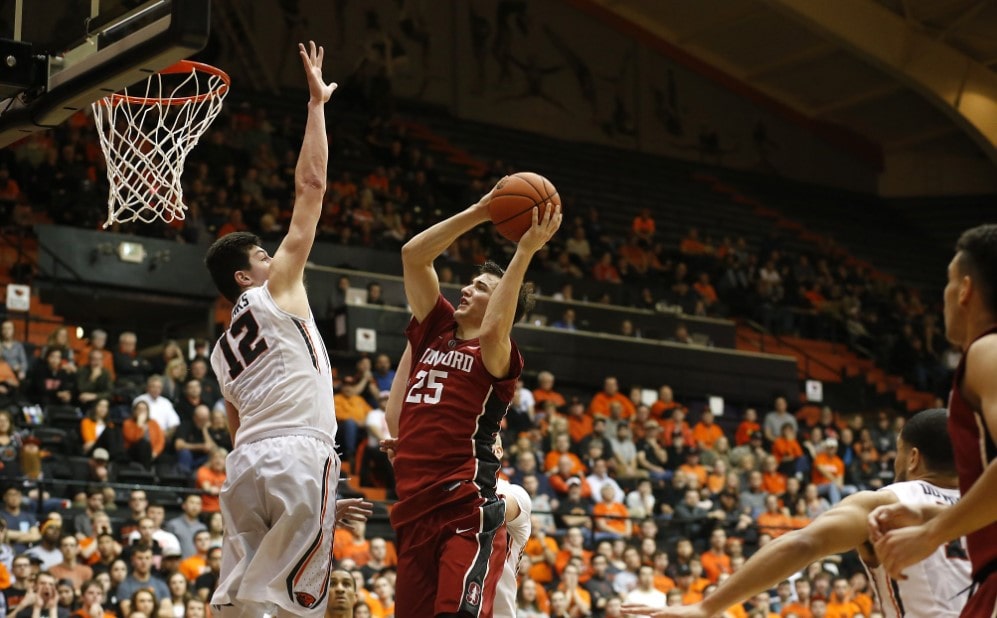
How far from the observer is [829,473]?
1585 centimetres

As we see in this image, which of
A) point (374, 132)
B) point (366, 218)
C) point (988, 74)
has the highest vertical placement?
point (988, 74)

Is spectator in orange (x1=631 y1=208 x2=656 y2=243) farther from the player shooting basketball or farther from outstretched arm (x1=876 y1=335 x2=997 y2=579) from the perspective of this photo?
outstretched arm (x1=876 y1=335 x2=997 y2=579)

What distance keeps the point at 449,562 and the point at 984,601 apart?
2282 mm

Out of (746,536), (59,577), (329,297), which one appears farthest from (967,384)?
(329,297)

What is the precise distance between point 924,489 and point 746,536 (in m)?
9.93

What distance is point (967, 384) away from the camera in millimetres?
3215

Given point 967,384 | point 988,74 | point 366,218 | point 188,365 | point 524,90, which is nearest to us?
point 967,384

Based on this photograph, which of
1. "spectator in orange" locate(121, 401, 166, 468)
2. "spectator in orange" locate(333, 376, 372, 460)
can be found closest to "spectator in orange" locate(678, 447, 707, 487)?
"spectator in orange" locate(333, 376, 372, 460)

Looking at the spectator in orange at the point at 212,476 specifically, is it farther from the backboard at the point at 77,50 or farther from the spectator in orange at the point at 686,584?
the backboard at the point at 77,50

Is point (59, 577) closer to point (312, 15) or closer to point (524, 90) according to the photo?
Answer: point (312, 15)

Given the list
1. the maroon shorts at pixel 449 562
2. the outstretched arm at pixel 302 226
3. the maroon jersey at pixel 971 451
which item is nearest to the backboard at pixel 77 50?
the outstretched arm at pixel 302 226

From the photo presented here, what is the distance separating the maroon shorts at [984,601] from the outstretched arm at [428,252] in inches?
103

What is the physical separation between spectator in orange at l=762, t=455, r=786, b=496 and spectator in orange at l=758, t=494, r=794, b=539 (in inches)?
24.4

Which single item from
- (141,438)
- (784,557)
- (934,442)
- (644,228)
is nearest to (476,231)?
(644,228)
